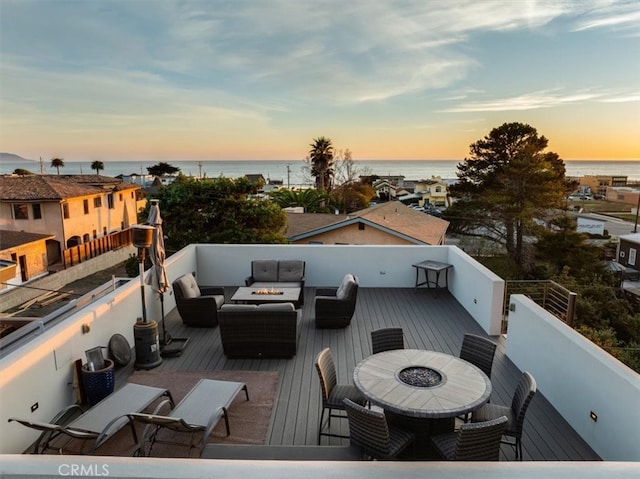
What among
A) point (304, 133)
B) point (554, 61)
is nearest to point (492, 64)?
point (554, 61)

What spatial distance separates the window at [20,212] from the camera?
2931 centimetres

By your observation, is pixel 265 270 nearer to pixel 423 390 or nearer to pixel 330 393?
pixel 330 393

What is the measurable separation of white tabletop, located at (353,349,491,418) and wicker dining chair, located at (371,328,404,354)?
0.45m

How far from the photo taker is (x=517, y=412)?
150 inches

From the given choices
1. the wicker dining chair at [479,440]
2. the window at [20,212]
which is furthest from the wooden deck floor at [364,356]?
the window at [20,212]

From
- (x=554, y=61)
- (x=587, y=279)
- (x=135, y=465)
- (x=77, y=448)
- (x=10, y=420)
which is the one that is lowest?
(x=587, y=279)

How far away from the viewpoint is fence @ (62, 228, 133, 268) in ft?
98.7

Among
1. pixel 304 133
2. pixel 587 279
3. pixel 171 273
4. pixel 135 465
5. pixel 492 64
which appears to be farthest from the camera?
pixel 304 133

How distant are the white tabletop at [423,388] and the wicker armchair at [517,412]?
0.91 ft

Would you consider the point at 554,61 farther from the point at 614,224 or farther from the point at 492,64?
the point at 614,224

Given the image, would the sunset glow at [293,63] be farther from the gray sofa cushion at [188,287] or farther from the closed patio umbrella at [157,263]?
the gray sofa cushion at [188,287]

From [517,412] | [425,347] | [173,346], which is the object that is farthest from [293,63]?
[517,412]

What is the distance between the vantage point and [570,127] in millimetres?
27750

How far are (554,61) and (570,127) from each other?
1783cm
